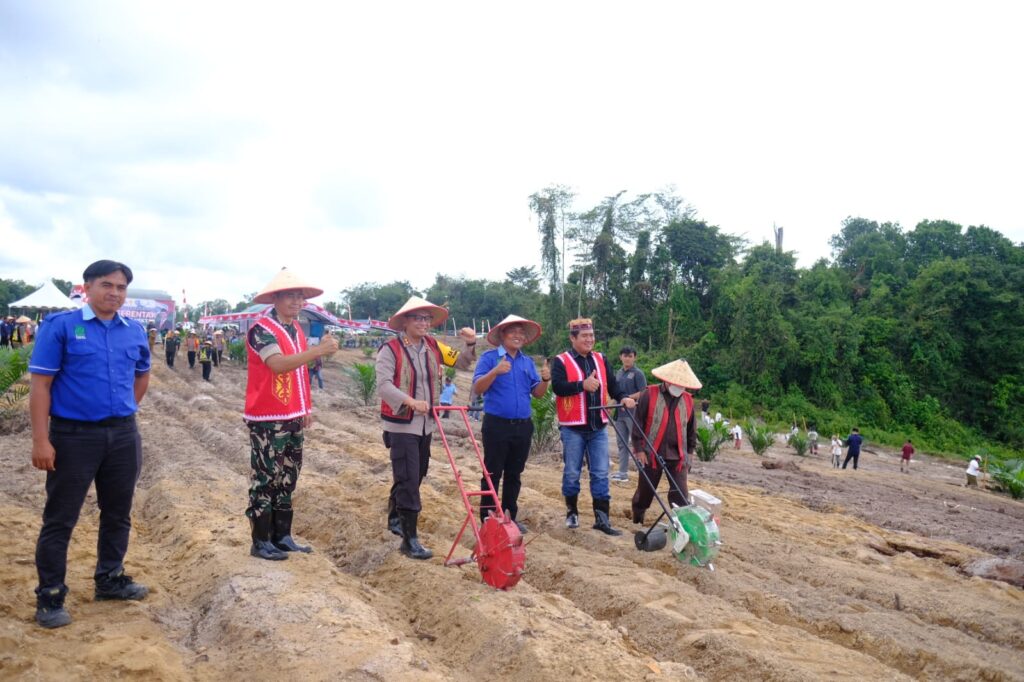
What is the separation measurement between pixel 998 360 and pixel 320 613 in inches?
1389

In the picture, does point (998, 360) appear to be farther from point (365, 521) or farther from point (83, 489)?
point (83, 489)

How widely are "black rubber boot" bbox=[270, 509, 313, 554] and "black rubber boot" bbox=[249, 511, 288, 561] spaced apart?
10 cm

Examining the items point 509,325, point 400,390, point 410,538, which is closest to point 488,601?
point 410,538

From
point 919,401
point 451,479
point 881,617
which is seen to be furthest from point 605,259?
point 881,617

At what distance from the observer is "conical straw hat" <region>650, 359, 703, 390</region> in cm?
599

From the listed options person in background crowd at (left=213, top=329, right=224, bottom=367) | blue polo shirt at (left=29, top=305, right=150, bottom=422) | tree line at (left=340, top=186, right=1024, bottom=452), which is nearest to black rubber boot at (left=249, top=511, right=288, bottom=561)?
blue polo shirt at (left=29, top=305, right=150, bottom=422)

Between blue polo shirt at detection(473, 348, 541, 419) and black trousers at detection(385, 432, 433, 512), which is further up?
blue polo shirt at detection(473, 348, 541, 419)

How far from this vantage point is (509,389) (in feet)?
18.7

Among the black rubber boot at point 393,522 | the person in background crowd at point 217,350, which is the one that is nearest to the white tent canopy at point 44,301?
the person in background crowd at point 217,350

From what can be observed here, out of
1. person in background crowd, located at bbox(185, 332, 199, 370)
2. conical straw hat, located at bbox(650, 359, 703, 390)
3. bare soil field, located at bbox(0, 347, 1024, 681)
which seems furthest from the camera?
person in background crowd, located at bbox(185, 332, 199, 370)

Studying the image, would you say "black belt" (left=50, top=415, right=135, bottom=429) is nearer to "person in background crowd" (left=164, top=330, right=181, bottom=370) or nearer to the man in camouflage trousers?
the man in camouflage trousers

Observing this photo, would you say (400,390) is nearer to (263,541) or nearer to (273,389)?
(273,389)

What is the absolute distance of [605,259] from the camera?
132 ft

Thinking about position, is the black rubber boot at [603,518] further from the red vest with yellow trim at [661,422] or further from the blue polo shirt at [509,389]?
the blue polo shirt at [509,389]
